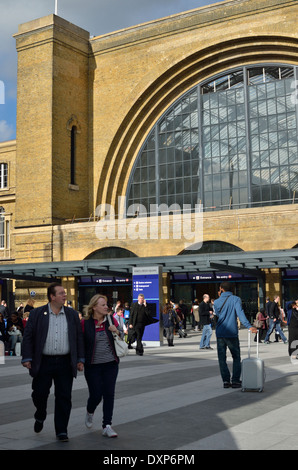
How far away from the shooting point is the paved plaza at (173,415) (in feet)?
20.3

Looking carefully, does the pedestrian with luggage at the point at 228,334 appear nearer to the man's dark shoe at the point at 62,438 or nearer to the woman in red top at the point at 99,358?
the woman in red top at the point at 99,358

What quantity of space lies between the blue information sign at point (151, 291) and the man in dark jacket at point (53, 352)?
1411cm

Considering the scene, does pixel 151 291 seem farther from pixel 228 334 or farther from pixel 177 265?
pixel 228 334

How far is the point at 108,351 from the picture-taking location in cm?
682

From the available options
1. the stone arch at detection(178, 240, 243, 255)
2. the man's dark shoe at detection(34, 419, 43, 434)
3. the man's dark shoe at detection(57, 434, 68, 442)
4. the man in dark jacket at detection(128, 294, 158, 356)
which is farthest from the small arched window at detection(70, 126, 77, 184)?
the man's dark shoe at detection(57, 434, 68, 442)

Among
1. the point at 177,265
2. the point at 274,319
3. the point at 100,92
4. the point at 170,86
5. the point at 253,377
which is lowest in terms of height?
the point at 253,377

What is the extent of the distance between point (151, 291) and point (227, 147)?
60.6ft

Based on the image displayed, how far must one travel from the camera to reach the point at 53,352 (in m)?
6.55

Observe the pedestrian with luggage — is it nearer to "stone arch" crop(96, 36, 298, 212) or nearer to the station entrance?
the station entrance

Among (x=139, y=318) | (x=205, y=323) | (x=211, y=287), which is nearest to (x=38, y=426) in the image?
(x=139, y=318)

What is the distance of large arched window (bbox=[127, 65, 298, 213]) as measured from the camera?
35969 mm

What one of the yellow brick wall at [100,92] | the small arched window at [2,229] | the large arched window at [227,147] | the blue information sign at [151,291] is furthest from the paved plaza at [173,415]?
the small arched window at [2,229]

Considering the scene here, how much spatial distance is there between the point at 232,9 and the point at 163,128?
838 centimetres

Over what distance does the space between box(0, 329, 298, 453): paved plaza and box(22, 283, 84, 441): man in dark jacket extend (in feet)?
1.41
